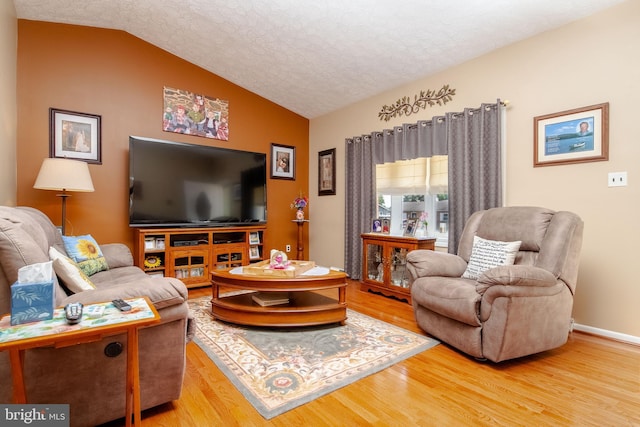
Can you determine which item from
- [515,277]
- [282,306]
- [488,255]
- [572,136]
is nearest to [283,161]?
[282,306]

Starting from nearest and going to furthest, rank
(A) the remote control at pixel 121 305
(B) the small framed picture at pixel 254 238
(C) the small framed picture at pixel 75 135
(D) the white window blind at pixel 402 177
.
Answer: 1. (A) the remote control at pixel 121 305
2. (C) the small framed picture at pixel 75 135
3. (D) the white window blind at pixel 402 177
4. (B) the small framed picture at pixel 254 238

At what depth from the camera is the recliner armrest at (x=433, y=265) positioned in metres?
2.47

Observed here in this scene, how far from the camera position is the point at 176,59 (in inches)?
160

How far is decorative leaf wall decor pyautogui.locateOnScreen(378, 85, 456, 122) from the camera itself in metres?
3.48

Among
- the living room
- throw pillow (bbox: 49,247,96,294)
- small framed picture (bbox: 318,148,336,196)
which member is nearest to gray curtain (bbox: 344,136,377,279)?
the living room

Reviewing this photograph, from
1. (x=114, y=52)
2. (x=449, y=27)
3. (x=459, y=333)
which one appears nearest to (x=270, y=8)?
(x=449, y=27)

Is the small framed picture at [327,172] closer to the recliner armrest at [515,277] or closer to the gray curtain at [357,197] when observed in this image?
the gray curtain at [357,197]

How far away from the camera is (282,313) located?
8.13ft

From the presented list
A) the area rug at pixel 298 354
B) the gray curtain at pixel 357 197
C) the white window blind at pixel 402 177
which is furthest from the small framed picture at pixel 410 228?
the area rug at pixel 298 354

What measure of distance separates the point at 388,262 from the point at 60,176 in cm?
332

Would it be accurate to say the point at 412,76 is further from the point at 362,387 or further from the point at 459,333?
the point at 362,387

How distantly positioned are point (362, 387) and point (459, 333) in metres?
0.80

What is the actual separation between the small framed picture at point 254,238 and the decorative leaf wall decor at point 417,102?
233 cm

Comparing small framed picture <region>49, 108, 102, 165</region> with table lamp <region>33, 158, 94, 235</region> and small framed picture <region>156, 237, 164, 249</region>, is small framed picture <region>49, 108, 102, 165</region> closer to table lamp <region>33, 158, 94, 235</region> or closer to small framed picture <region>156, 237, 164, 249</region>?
table lamp <region>33, 158, 94, 235</region>
